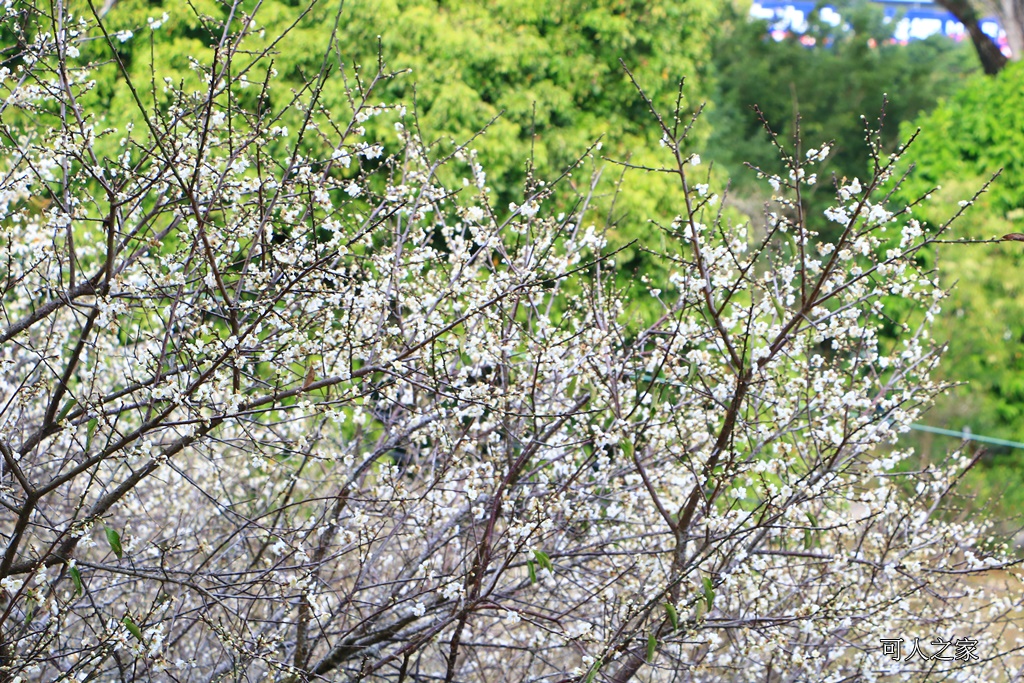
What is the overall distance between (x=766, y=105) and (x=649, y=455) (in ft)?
50.8

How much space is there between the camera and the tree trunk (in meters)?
12.4

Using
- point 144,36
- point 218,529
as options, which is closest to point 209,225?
point 218,529

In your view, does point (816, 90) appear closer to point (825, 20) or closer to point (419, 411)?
point (825, 20)

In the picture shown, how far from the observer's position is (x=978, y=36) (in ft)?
41.7

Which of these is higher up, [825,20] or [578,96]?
[825,20]

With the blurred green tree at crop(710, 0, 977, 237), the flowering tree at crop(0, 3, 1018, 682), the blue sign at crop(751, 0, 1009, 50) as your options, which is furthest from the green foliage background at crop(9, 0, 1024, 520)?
the blue sign at crop(751, 0, 1009, 50)

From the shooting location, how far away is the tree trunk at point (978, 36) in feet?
40.7

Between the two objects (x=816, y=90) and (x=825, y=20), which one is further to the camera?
(x=825, y=20)

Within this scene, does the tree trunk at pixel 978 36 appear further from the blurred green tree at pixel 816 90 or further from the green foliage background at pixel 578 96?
the blurred green tree at pixel 816 90

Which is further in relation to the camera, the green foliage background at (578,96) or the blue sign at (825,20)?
the blue sign at (825,20)

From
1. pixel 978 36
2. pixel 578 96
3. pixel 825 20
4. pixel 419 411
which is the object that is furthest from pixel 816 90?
pixel 419 411

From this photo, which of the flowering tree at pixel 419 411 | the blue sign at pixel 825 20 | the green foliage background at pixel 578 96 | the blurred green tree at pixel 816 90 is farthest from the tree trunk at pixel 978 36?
the flowering tree at pixel 419 411

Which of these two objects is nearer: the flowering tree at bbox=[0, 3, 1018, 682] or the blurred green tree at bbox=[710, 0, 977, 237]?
the flowering tree at bbox=[0, 3, 1018, 682]

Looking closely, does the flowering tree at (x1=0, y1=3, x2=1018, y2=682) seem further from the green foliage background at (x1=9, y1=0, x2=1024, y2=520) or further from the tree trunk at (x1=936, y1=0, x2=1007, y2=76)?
the tree trunk at (x1=936, y1=0, x2=1007, y2=76)
